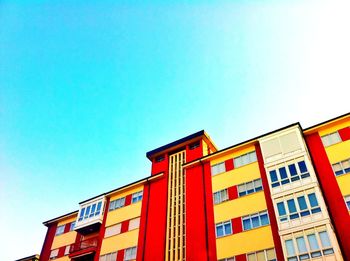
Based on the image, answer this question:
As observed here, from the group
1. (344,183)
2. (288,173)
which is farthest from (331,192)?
(288,173)

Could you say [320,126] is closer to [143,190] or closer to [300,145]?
[300,145]

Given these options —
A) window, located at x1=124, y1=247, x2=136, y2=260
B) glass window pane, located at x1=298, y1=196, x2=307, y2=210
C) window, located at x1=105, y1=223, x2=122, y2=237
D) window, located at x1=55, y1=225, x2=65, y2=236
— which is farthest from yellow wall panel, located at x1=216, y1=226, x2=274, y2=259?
window, located at x1=55, y1=225, x2=65, y2=236

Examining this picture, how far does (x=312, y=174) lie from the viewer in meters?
27.3

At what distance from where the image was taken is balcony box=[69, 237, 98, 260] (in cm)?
3741

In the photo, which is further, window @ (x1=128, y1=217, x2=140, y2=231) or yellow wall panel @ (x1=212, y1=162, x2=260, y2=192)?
window @ (x1=128, y1=217, x2=140, y2=231)

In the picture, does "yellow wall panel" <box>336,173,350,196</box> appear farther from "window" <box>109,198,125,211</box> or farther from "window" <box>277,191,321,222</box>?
"window" <box>109,198,125,211</box>

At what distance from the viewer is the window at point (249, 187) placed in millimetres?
30305

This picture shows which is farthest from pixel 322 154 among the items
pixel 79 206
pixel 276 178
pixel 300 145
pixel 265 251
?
pixel 79 206

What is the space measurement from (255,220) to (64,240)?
26.9 m

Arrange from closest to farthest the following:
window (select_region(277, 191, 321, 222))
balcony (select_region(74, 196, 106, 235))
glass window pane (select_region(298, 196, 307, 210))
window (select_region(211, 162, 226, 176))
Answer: window (select_region(277, 191, 321, 222))
glass window pane (select_region(298, 196, 307, 210))
window (select_region(211, 162, 226, 176))
balcony (select_region(74, 196, 106, 235))

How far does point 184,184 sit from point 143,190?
19.1 ft

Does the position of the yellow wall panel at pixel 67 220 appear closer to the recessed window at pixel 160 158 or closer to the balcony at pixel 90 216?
the balcony at pixel 90 216

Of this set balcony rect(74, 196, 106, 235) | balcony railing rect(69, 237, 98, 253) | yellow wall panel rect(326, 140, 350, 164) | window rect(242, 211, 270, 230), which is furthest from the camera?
balcony rect(74, 196, 106, 235)

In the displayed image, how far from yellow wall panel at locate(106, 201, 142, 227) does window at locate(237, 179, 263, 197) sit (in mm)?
12730
